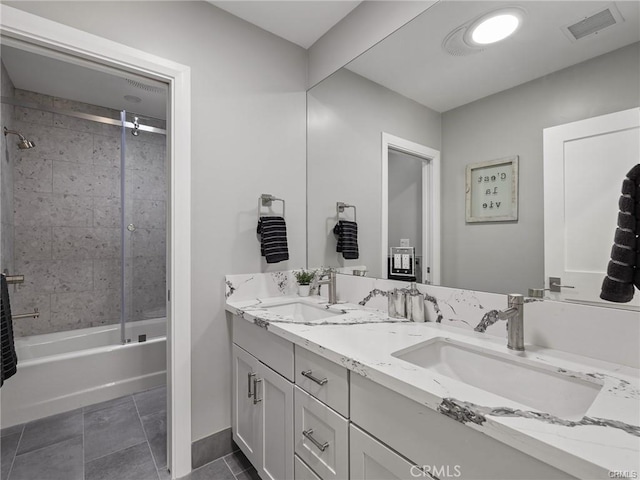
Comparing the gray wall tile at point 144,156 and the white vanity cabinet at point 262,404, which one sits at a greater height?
the gray wall tile at point 144,156

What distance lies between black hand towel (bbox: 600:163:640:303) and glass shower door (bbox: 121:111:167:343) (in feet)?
9.69

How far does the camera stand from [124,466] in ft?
5.10

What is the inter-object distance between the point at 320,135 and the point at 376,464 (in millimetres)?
1762

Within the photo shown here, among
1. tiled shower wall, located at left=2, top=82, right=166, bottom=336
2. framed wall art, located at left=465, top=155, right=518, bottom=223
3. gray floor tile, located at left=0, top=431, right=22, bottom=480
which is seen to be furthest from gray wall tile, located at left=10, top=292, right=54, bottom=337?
framed wall art, located at left=465, top=155, right=518, bottom=223

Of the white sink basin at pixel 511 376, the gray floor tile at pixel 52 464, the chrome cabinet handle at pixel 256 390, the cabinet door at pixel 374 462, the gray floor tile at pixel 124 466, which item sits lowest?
the gray floor tile at pixel 124 466

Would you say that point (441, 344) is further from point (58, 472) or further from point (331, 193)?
point (58, 472)

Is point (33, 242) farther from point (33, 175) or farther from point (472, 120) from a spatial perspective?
point (472, 120)

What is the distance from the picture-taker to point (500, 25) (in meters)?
1.12

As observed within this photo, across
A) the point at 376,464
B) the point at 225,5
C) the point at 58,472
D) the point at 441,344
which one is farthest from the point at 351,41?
the point at 58,472

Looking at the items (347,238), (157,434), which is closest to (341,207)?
(347,238)

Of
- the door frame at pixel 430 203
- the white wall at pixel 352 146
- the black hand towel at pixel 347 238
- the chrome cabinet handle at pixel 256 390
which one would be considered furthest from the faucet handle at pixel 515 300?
the chrome cabinet handle at pixel 256 390

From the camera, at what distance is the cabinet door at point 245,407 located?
1433 mm

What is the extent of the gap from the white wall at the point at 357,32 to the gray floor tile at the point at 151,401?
8.20 ft

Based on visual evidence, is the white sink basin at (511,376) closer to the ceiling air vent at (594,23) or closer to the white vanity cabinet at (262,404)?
the white vanity cabinet at (262,404)
